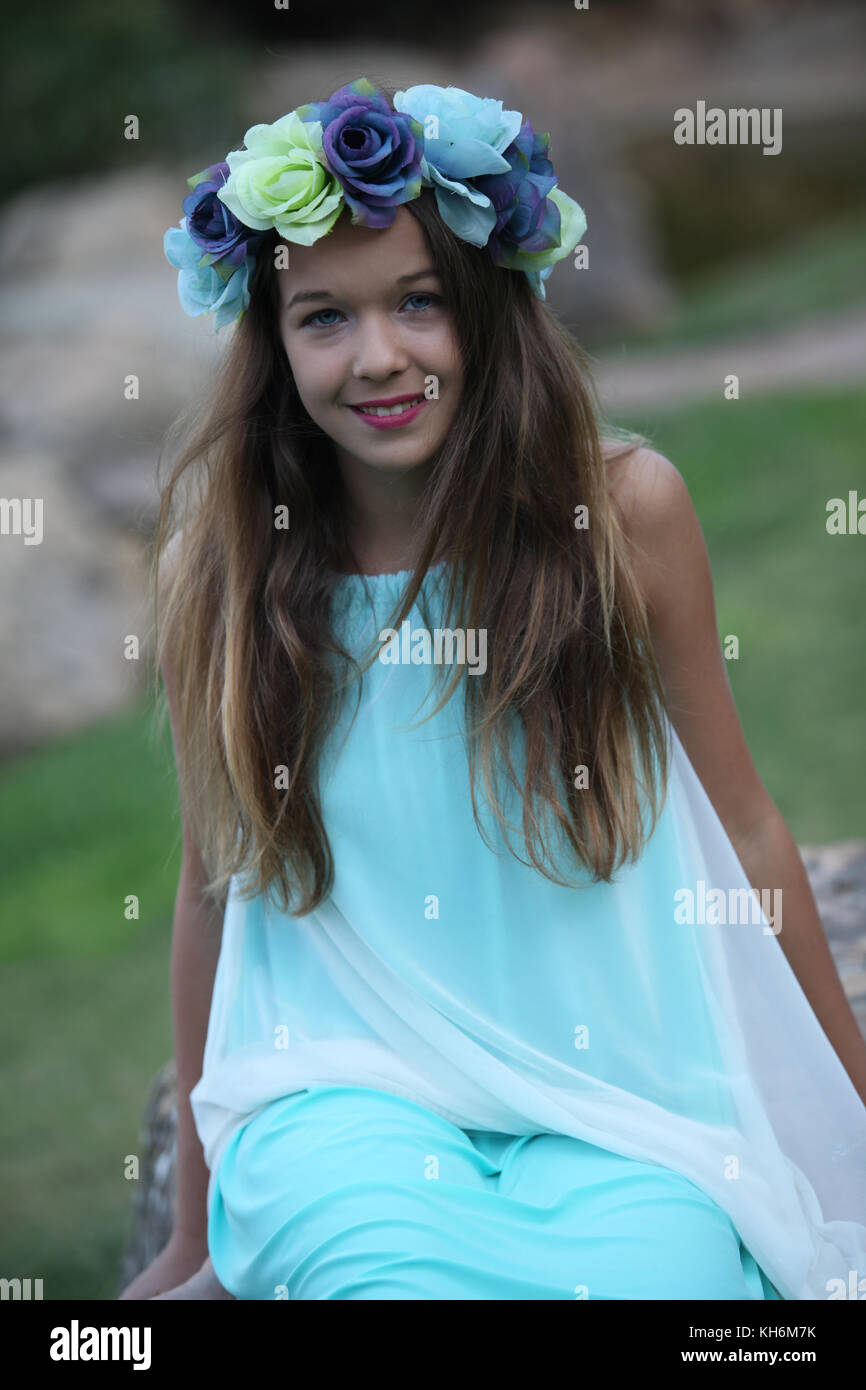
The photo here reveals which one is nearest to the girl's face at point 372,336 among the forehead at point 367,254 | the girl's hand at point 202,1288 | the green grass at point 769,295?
the forehead at point 367,254

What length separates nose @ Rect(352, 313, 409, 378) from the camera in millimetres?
1551

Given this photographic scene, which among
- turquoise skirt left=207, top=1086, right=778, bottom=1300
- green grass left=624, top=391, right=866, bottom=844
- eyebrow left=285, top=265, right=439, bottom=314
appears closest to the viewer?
turquoise skirt left=207, top=1086, right=778, bottom=1300

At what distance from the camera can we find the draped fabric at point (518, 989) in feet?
5.43

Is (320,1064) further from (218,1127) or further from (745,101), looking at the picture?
(745,101)

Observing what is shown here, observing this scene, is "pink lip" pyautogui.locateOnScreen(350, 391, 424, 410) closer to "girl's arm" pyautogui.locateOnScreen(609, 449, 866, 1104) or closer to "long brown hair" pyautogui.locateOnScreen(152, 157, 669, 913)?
"long brown hair" pyautogui.locateOnScreen(152, 157, 669, 913)

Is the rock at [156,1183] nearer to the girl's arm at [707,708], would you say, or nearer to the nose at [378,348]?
the girl's arm at [707,708]

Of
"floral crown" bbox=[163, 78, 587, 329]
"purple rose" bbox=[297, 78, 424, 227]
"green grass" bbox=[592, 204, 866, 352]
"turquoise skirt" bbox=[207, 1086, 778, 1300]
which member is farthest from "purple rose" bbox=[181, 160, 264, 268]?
"green grass" bbox=[592, 204, 866, 352]

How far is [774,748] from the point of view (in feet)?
14.9

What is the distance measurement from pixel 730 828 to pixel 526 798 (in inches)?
12.5

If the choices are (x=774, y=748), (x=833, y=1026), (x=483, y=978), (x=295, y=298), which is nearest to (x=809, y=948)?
(x=833, y=1026)

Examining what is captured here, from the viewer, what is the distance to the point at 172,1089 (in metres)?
2.43

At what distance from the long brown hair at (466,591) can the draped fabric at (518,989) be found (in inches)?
1.7

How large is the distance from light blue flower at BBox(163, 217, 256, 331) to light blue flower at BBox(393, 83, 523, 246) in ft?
0.73

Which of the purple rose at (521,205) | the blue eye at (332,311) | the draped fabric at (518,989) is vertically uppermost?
the purple rose at (521,205)
